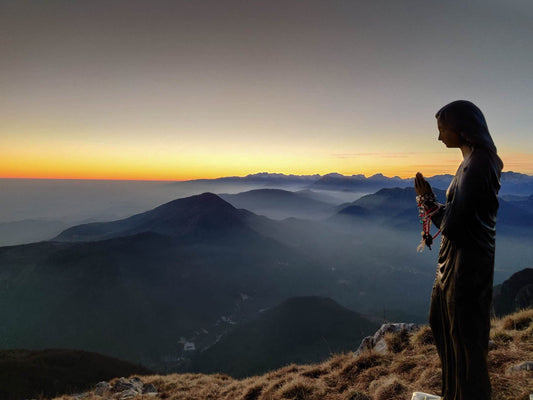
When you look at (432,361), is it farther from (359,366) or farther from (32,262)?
(32,262)

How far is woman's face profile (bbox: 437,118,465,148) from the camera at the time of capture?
347 cm

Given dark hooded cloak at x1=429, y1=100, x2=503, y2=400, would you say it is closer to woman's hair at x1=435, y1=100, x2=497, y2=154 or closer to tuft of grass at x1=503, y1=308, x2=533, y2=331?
woman's hair at x1=435, y1=100, x2=497, y2=154

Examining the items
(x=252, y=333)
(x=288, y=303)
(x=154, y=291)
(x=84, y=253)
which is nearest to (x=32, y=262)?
(x=84, y=253)

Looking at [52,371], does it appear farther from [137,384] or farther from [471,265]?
[471,265]

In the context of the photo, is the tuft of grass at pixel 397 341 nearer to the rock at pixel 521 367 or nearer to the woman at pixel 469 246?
the rock at pixel 521 367

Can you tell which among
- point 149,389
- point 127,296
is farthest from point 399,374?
point 127,296

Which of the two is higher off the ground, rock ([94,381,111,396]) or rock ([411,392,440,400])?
rock ([411,392,440,400])

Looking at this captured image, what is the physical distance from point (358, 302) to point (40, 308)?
552 feet

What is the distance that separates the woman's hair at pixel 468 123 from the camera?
3277 mm

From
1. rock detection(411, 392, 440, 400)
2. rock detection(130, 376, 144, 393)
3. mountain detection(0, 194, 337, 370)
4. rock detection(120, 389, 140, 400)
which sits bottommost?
mountain detection(0, 194, 337, 370)

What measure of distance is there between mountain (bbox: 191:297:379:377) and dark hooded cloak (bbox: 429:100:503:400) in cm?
8402

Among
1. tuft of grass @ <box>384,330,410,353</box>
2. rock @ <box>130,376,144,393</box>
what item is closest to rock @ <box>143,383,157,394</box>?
rock @ <box>130,376,144,393</box>

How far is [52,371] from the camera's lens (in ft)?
127

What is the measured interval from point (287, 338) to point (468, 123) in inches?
4285
